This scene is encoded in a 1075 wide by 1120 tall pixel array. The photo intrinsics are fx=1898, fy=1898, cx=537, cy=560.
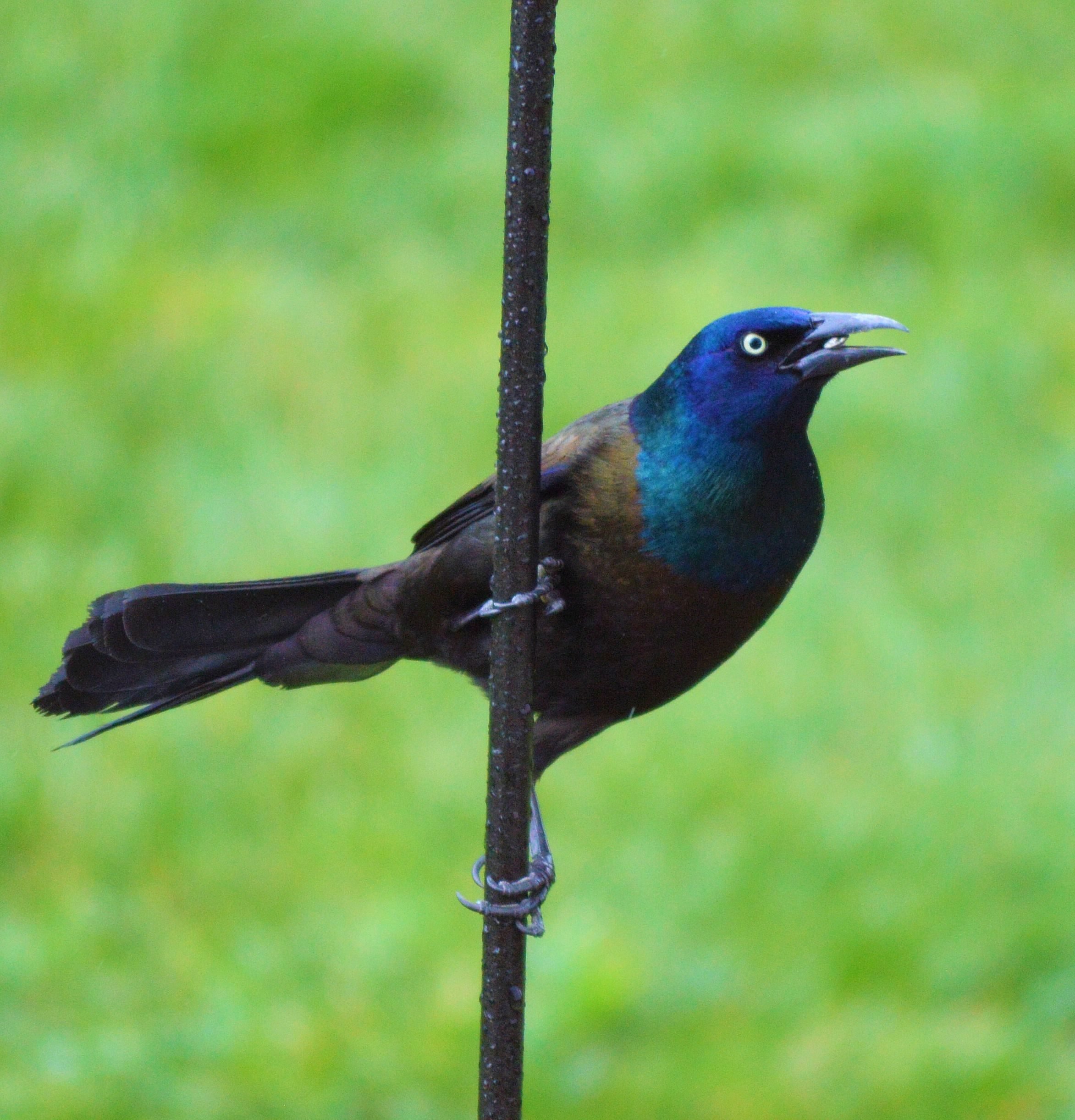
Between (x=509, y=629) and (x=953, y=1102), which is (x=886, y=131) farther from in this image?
(x=509, y=629)

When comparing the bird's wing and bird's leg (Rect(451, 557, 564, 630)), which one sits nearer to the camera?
bird's leg (Rect(451, 557, 564, 630))

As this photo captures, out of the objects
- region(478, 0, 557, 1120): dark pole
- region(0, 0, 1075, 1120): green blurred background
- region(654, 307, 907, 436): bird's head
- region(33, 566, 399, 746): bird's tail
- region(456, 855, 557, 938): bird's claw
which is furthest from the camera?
region(0, 0, 1075, 1120): green blurred background

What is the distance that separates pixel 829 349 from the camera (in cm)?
292

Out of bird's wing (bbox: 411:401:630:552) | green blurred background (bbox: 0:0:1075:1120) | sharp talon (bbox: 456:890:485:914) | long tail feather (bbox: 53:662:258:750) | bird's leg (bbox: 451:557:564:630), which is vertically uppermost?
green blurred background (bbox: 0:0:1075:1120)

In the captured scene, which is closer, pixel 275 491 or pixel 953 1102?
pixel 953 1102

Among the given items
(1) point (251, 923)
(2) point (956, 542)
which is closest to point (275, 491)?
(1) point (251, 923)

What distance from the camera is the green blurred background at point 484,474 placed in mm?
5492

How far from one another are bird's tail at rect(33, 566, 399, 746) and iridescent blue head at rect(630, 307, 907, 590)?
827 mm

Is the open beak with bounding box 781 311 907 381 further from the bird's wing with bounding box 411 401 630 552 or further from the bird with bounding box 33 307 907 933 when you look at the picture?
the bird's wing with bounding box 411 401 630 552

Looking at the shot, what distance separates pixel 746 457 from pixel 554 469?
1.27 ft

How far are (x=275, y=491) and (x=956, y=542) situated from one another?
8.62 ft

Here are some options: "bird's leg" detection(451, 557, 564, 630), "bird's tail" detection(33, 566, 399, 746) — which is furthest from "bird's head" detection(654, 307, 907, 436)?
"bird's tail" detection(33, 566, 399, 746)

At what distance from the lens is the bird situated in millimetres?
2947

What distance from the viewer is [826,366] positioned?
2.89 m
